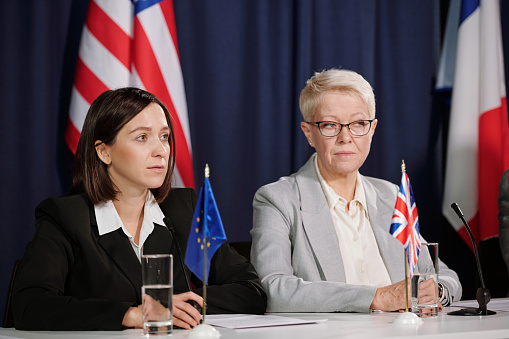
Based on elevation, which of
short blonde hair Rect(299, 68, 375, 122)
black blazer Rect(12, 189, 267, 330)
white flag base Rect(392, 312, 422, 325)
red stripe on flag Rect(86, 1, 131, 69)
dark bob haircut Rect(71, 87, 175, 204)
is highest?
red stripe on flag Rect(86, 1, 131, 69)

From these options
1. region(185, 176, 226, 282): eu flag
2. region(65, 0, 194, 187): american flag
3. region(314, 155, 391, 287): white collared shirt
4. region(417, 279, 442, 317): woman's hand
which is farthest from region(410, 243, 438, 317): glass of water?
region(65, 0, 194, 187): american flag

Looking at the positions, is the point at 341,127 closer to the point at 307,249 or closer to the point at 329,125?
the point at 329,125

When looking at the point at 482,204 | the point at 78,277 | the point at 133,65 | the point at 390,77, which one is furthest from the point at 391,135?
the point at 78,277

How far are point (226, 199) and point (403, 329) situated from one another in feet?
6.84

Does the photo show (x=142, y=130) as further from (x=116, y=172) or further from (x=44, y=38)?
(x=44, y=38)

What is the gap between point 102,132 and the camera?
2.33 meters

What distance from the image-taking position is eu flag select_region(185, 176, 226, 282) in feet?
5.99

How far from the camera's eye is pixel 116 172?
2354 millimetres

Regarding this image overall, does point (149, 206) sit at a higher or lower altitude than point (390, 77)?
lower

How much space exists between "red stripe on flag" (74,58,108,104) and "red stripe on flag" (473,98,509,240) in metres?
2.19

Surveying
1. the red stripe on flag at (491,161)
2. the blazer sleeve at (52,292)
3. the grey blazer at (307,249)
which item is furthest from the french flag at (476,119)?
the blazer sleeve at (52,292)

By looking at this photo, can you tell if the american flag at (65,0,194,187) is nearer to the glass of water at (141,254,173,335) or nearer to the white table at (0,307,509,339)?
the white table at (0,307,509,339)

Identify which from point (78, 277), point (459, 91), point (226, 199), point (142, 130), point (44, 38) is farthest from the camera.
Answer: point (459, 91)

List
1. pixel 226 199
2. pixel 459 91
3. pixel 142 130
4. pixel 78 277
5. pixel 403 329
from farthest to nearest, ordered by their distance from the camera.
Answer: pixel 459 91
pixel 226 199
pixel 142 130
pixel 78 277
pixel 403 329
